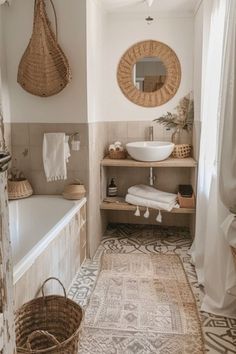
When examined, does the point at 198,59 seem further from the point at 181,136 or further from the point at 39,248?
the point at 39,248

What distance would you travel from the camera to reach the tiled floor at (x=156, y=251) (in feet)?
6.14

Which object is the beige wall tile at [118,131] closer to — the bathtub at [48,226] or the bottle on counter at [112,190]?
the bottle on counter at [112,190]

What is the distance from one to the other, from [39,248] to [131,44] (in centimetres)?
248

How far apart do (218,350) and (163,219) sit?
199cm

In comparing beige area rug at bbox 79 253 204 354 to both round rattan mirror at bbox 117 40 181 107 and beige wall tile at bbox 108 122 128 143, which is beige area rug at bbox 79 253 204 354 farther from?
round rattan mirror at bbox 117 40 181 107

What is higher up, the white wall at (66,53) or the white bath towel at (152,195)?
the white wall at (66,53)

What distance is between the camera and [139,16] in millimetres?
3367

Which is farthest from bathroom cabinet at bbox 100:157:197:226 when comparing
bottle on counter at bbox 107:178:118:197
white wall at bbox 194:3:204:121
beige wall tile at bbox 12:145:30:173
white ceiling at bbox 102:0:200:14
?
white ceiling at bbox 102:0:200:14

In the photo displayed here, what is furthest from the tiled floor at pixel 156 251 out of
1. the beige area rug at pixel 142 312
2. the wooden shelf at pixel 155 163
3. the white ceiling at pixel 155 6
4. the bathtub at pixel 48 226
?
the white ceiling at pixel 155 6

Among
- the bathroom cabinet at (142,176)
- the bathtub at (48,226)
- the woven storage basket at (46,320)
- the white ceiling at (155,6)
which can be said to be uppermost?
the white ceiling at (155,6)

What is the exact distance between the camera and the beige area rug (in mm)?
1812

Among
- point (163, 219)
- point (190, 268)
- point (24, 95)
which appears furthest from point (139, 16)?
point (190, 268)

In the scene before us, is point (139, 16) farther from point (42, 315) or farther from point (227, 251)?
point (42, 315)

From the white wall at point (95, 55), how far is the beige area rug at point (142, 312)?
135 cm
